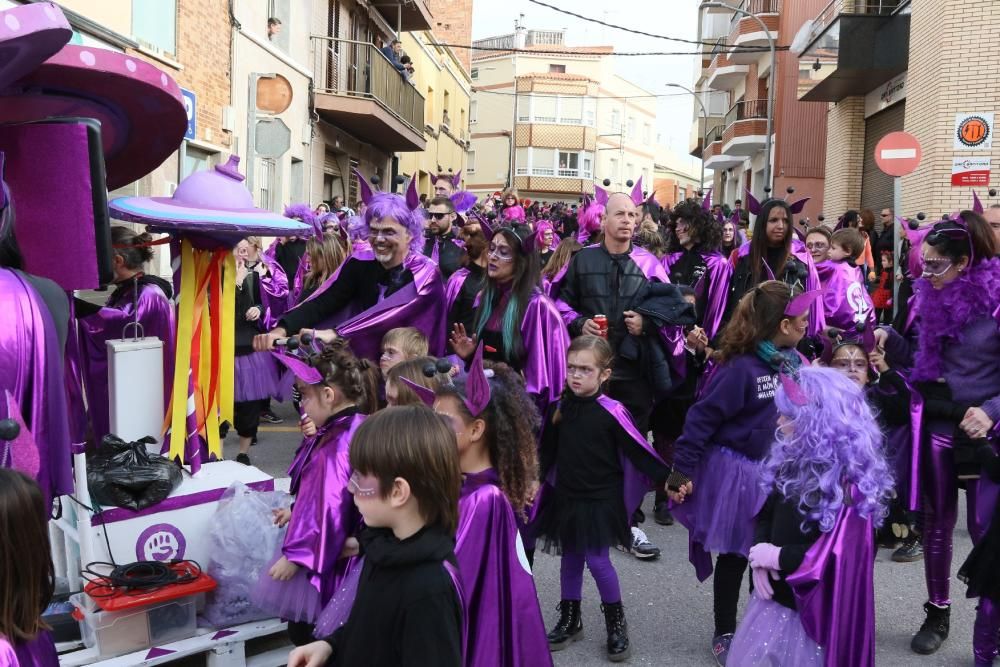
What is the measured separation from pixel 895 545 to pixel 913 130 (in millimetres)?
11351

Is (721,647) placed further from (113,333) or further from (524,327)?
(113,333)

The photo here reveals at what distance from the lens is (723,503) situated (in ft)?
13.4

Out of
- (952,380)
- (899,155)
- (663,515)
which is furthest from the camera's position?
(899,155)

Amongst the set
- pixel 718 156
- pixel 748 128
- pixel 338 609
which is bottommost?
pixel 338 609

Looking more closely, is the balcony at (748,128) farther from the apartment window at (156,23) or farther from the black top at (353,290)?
the black top at (353,290)

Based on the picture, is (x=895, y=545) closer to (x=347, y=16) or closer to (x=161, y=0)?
(x=161, y=0)

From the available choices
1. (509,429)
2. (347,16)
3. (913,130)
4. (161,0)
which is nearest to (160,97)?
(509,429)

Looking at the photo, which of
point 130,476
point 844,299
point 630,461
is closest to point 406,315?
point 630,461

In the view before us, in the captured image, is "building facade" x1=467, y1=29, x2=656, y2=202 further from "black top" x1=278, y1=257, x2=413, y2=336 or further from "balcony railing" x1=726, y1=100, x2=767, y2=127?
"black top" x1=278, y1=257, x2=413, y2=336

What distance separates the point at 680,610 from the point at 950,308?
1.97 meters

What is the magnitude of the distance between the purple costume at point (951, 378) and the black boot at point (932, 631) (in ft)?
0.14

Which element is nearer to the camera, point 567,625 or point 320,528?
point 320,528

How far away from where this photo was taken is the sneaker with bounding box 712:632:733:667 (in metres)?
4.00

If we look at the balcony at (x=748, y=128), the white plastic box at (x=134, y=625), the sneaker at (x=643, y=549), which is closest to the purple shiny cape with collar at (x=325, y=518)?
the white plastic box at (x=134, y=625)
